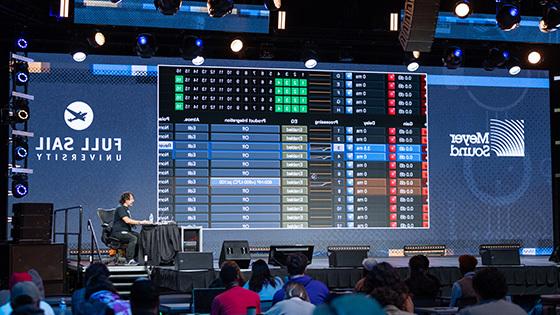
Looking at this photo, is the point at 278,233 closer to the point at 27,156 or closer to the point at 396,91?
the point at 396,91

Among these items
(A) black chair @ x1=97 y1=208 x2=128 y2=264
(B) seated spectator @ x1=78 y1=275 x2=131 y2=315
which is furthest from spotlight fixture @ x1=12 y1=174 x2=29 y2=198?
(B) seated spectator @ x1=78 y1=275 x2=131 y2=315

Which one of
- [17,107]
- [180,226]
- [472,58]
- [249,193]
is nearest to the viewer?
[17,107]

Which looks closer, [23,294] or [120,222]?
[23,294]

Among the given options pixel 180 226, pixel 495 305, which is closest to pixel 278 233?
pixel 180 226

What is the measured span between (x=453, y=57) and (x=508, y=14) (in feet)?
6.05

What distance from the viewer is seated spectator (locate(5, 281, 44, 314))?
4.02 metres

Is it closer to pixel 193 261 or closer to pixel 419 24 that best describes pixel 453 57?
pixel 419 24

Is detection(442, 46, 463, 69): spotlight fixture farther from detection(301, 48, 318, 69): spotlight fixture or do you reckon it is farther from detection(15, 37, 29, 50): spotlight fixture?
detection(15, 37, 29, 50): spotlight fixture

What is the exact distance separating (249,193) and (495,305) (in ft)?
30.5

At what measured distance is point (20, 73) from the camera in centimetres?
1236

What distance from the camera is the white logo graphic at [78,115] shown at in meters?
13.4

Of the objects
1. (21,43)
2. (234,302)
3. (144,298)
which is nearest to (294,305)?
(234,302)

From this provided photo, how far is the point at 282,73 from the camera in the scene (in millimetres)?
14070

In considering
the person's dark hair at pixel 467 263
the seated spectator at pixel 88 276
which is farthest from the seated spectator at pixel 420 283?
the seated spectator at pixel 88 276
